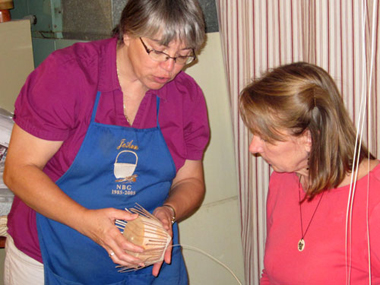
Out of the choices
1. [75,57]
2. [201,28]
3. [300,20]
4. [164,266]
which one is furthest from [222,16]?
[164,266]

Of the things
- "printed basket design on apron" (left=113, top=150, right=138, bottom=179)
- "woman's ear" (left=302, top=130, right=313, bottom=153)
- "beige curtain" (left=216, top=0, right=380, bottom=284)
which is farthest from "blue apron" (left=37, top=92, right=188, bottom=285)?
"beige curtain" (left=216, top=0, right=380, bottom=284)

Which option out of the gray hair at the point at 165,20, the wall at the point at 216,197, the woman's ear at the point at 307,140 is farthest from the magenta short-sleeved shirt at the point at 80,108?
the wall at the point at 216,197

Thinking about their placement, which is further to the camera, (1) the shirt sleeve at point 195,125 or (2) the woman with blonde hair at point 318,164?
(1) the shirt sleeve at point 195,125

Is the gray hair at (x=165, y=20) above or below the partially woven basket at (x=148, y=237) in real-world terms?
above

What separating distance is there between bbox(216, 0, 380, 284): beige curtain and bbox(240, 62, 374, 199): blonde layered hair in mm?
84

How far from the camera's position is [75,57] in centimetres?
130

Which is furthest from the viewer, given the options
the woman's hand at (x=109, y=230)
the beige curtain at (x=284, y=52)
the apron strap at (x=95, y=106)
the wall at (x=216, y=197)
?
the wall at (x=216, y=197)

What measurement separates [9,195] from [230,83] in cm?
98

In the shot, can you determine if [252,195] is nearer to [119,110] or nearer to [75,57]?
[119,110]

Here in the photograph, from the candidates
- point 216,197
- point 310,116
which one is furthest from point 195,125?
point 216,197

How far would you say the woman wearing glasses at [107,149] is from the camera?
47.9 inches

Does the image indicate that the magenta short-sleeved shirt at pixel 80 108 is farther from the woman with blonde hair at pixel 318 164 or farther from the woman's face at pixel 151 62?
the woman with blonde hair at pixel 318 164

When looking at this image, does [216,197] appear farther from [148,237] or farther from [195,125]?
[148,237]

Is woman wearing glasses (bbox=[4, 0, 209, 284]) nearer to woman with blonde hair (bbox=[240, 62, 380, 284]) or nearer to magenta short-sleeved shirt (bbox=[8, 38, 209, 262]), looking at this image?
magenta short-sleeved shirt (bbox=[8, 38, 209, 262])
